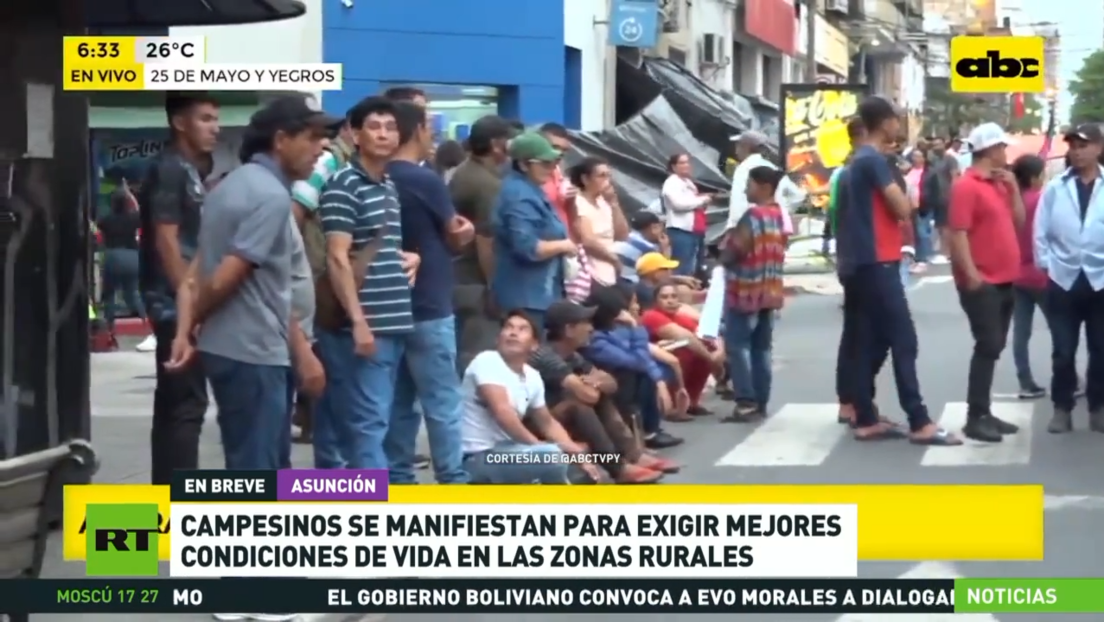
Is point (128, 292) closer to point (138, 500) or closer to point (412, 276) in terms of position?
point (412, 276)

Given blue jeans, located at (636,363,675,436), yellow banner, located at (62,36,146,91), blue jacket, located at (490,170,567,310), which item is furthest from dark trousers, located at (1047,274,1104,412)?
yellow banner, located at (62,36,146,91)

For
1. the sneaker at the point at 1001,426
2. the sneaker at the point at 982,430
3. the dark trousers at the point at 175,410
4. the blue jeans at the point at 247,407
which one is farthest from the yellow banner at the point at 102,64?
the sneaker at the point at 1001,426

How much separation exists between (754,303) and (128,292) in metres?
5.97

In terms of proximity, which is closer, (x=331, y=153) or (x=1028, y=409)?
(x=331, y=153)

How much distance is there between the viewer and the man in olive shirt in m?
8.58

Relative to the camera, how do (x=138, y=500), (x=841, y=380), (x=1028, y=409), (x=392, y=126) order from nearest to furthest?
1. (x=138, y=500)
2. (x=392, y=126)
3. (x=841, y=380)
4. (x=1028, y=409)

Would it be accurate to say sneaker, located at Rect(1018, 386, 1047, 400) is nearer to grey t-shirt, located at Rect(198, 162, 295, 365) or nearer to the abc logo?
the abc logo

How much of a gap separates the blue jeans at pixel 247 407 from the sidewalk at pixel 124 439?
51 cm

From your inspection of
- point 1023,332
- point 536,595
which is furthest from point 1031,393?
point 536,595

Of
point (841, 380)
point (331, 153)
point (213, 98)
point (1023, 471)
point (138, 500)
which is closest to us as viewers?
point (138, 500)

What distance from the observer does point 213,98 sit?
6227 millimetres

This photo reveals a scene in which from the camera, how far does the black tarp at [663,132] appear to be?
58.1 ft

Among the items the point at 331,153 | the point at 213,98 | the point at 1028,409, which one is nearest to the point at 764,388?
the point at 1028,409

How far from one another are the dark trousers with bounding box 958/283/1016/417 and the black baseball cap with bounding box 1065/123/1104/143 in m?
0.88
